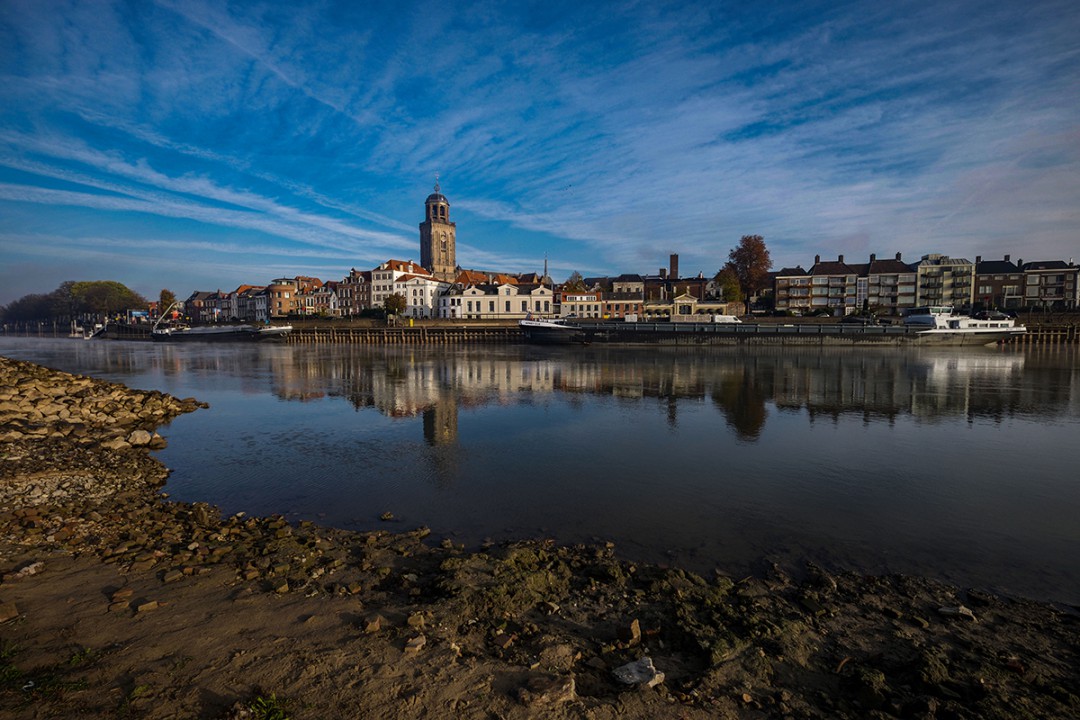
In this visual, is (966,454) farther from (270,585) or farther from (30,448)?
(30,448)

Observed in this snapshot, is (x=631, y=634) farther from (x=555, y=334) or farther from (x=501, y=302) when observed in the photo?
(x=501, y=302)

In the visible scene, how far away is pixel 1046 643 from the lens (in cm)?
522

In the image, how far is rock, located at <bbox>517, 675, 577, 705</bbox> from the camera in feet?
12.7

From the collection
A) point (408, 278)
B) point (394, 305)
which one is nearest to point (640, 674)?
point (394, 305)

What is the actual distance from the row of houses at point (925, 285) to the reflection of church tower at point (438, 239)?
77812 mm

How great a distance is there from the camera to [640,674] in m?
4.30

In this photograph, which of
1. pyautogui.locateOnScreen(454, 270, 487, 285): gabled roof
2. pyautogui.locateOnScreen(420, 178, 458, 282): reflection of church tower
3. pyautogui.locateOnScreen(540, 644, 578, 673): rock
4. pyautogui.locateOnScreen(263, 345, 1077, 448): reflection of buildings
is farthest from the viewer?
pyautogui.locateOnScreen(420, 178, 458, 282): reflection of church tower

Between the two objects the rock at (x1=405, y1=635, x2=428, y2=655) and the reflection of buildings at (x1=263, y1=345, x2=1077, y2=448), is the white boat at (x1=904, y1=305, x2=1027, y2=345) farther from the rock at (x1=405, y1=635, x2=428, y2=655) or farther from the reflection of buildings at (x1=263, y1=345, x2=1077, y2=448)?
the rock at (x1=405, y1=635, x2=428, y2=655)

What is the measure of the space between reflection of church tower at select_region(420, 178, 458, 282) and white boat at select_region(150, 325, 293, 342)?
5158cm

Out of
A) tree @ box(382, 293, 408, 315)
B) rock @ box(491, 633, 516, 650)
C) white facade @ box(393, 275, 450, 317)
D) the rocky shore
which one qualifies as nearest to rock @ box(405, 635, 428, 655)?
the rocky shore

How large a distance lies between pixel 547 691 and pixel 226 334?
95064 millimetres

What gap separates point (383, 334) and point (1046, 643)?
2929 inches

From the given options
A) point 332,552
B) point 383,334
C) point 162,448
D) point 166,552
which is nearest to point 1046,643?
point 332,552

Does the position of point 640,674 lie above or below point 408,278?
below
